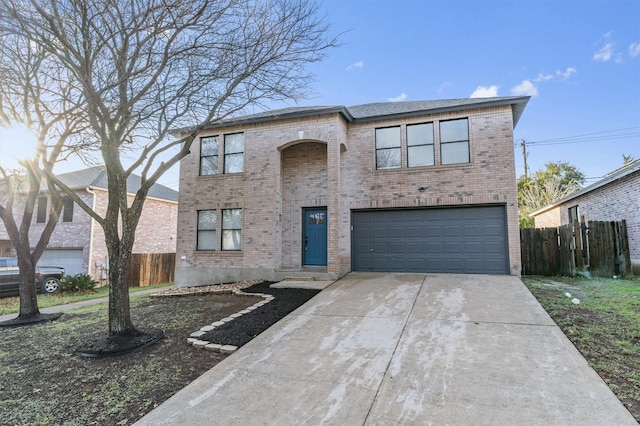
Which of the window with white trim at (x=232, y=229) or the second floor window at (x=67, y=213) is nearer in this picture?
the window with white trim at (x=232, y=229)

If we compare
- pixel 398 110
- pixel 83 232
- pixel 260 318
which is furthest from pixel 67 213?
pixel 398 110

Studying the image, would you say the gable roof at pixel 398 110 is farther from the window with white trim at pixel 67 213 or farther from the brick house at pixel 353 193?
the window with white trim at pixel 67 213

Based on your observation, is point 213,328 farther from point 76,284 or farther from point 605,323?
point 76,284

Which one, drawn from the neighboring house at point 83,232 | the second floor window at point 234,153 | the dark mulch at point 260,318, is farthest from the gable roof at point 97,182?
the dark mulch at point 260,318

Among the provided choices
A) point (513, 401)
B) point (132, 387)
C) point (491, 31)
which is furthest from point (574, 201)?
point (132, 387)

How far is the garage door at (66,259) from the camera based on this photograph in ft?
57.0

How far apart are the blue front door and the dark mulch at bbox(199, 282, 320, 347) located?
102 inches

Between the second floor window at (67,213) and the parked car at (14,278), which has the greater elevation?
the second floor window at (67,213)

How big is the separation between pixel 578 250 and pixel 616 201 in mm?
2918

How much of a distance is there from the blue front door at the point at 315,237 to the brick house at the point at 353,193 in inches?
1.4

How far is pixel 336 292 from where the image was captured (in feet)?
27.0

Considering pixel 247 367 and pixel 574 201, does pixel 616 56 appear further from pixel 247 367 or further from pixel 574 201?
pixel 247 367

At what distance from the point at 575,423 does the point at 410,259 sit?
25.8 ft

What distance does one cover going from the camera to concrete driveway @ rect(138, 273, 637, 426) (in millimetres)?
3018
